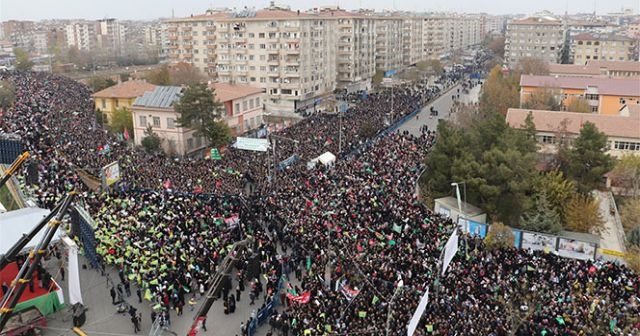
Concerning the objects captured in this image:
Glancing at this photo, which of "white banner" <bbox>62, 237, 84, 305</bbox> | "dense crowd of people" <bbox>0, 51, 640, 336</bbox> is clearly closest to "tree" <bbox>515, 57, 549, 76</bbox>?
"dense crowd of people" <bbox>0, 51, 640, 336</bbox>

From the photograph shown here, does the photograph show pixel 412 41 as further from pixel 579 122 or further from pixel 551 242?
pixel 551 242

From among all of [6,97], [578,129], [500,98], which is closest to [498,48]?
[500,98]

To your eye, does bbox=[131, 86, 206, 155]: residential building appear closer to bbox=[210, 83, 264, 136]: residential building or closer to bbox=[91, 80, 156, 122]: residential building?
bbox=[210, 83, 264, 136]: residential building

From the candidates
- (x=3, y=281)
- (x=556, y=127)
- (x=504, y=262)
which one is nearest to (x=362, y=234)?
(x=504, y=262)

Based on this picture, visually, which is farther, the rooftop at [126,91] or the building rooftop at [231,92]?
the rooftop at [126,91]

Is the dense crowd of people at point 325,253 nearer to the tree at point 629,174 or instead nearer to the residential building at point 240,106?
the tree at point 629,174

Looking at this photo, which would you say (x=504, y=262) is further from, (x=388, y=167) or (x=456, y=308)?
(x=388, y=167)

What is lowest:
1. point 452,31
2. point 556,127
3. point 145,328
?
point 145,328

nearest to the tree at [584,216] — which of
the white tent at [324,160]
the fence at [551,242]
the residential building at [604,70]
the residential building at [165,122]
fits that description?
the fence at [551,242]
